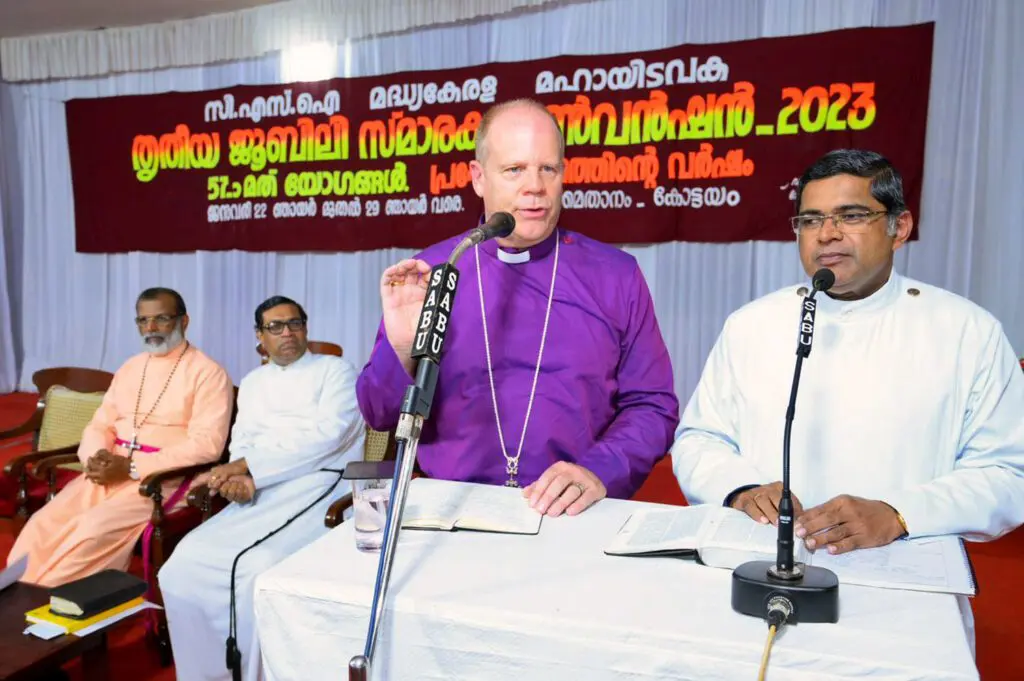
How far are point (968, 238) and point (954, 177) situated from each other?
405 millimetres

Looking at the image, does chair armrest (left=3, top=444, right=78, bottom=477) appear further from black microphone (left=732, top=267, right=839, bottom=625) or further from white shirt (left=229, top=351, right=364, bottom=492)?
black microphone (left=732, top=267, right=839, bottom=625)

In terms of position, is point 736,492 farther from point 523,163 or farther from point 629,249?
point 629,249

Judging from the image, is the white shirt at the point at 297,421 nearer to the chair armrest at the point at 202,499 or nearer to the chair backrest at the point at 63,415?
the chair armrest at the point at 202,499

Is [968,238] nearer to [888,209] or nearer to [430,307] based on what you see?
[888,209]

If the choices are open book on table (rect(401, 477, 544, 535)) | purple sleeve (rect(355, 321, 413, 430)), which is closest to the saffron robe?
purple sleeve (rect(355, 321, 413, 430))

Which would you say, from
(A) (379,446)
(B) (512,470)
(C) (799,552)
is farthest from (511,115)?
(A) (379,446)

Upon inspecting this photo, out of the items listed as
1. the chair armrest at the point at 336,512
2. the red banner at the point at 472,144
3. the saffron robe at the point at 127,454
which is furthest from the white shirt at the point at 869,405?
the red banner at the point at 472,144

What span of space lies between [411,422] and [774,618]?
0.55 m

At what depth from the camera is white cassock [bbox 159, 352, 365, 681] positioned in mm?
3061

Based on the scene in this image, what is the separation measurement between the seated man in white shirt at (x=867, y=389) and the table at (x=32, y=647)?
5.84 ft

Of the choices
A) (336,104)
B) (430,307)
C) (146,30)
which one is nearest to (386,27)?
(336,104)

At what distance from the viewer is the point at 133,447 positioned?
3.97 m

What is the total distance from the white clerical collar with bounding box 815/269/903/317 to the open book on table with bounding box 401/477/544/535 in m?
0.93

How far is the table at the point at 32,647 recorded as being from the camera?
2.18 meters
